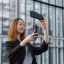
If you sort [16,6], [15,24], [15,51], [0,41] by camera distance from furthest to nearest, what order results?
[16,6], [0,41], [15,24], [15,51]

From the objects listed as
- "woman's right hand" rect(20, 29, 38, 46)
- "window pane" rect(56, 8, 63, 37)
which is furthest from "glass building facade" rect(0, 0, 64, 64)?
"woman's right hand" rect(20, 29, 38, 46)

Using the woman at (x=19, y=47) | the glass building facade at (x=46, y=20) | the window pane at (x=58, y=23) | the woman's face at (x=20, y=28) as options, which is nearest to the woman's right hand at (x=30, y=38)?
the woman at (x=19, y=47)

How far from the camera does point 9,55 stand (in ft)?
7.48

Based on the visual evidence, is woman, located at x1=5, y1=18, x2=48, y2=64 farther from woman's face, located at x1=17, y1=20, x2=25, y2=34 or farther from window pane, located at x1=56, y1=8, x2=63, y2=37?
window pane, located at x1=56, y1=8, x2=63, y2=37

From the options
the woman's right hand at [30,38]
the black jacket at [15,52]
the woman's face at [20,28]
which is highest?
the woman's face at [20,28]

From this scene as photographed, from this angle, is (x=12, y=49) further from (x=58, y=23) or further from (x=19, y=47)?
(x=58, y=23)

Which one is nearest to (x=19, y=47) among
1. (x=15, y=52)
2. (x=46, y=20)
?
(x=15, y=52)

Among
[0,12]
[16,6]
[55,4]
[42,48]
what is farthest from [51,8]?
[42,48]

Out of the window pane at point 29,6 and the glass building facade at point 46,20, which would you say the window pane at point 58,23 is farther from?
the window pane at point 29,6

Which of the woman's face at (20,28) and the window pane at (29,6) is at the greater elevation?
the window pane at (29,6)

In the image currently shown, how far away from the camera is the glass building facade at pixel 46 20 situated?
7632 mm

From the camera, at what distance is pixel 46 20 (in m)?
10.2

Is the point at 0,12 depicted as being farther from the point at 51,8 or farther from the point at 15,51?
the point at 15,51

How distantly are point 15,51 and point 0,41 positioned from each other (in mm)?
5192
